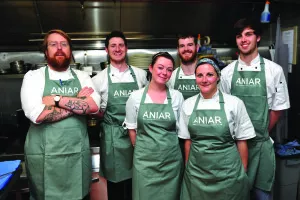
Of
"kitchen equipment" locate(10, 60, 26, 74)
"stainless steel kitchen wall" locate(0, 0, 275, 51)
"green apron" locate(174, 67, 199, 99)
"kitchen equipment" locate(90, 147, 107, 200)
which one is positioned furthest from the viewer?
"stainless steel kitchen wall" locate(0, 0, 275, 51)

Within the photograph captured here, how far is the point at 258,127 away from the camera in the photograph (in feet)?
7.25

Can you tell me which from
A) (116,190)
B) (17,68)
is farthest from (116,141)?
(17,68)

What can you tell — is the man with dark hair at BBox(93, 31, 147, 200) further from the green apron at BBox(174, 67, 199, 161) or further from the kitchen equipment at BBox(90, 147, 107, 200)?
the green apron at BBox(174, 67, 199, 161)

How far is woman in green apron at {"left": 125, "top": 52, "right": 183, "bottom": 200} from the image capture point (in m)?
2.11

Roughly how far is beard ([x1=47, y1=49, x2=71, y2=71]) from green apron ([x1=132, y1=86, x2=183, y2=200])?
26.3 inches

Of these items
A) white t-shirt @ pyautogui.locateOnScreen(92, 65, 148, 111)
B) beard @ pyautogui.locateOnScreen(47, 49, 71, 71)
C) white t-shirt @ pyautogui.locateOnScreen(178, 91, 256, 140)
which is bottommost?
white t-shirt @ pyautogui.locateOnScreen(178, 91, 256, 140)

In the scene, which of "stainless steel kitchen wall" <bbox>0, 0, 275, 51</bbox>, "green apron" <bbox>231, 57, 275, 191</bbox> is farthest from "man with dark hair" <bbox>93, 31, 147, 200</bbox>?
"stainless steel kitchen wall" <bbox>0, 0, 275, 51</bbox>

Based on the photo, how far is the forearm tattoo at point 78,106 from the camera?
1.99 metres

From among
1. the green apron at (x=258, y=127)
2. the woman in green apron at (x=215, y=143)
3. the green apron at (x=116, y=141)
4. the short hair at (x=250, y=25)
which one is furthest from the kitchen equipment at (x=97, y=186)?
the short hair at (x=250, y=25)

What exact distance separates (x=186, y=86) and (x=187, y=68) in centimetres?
17

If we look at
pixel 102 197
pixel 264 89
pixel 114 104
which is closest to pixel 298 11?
pixel 264 89

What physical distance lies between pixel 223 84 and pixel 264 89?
0.34 m

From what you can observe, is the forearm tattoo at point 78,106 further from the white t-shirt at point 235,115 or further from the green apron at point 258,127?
the green apron at point 258,127

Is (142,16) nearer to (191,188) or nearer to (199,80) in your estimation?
(199,80)
